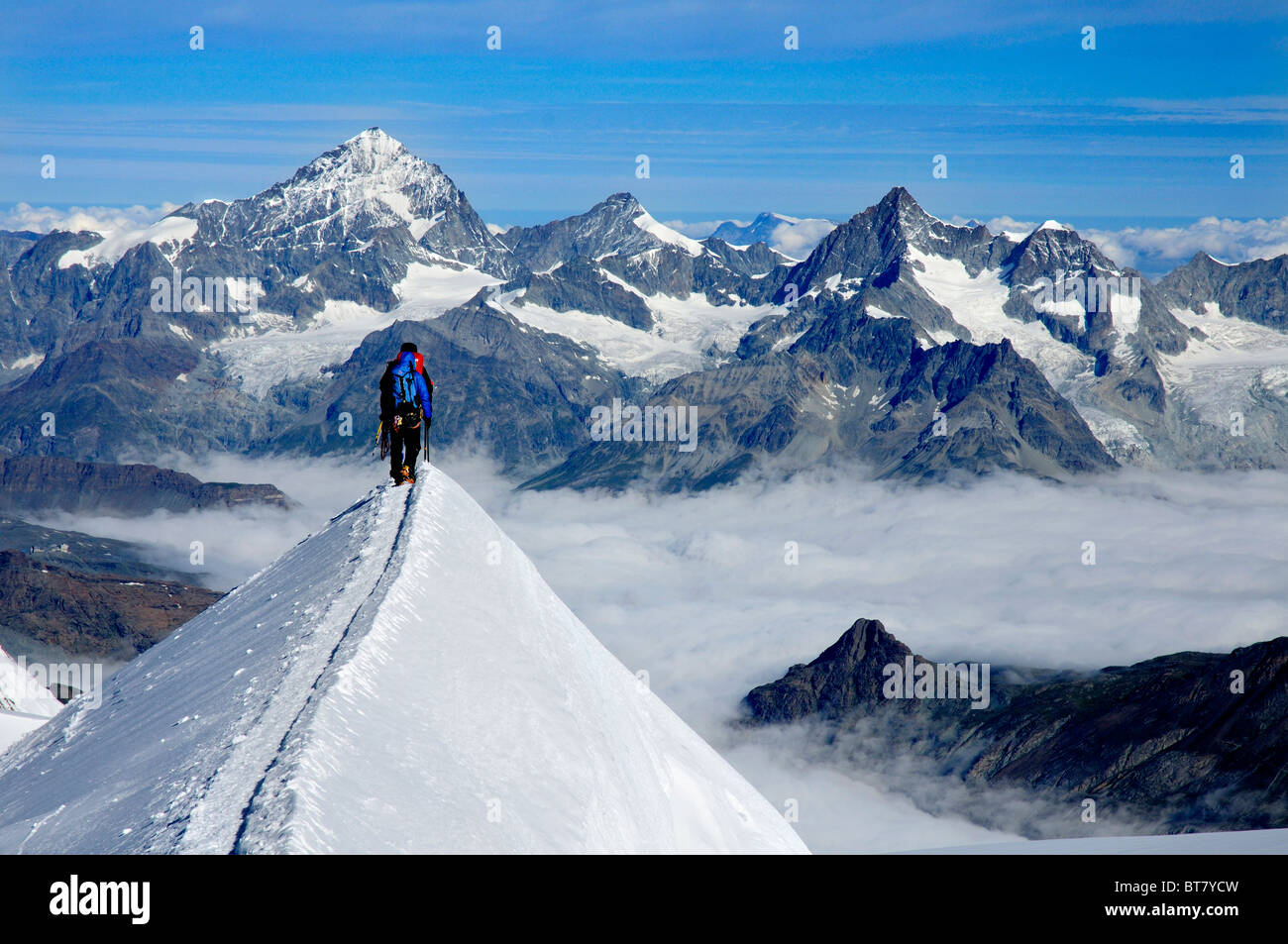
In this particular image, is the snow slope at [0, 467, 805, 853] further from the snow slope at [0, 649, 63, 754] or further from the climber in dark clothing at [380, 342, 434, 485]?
the snow slope at [0, 649, 63, 754]

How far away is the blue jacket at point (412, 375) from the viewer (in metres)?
36.5

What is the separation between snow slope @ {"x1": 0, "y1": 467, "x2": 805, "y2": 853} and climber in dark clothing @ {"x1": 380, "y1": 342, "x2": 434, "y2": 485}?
3328 millimetres

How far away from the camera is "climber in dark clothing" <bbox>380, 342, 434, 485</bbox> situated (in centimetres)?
3638

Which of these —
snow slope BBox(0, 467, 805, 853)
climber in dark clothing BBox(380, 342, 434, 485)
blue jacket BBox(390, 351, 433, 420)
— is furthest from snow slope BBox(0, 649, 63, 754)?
snow slope BBox(0, 467, 805, 853)

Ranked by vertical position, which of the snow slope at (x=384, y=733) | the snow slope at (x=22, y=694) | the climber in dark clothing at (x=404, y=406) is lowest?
the snow slope at (x=22, y=694)

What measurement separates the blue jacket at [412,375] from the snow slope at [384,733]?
169 inches

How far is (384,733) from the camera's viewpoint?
19.8m

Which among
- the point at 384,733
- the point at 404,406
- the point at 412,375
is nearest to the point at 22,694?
the point at 404,406

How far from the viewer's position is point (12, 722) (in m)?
53.2

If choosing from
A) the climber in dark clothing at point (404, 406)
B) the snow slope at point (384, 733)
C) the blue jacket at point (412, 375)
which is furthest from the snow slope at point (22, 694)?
the snow slope at point (384, 733)

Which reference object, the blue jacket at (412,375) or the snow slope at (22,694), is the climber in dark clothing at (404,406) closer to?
the blue jacket at (412,375)
